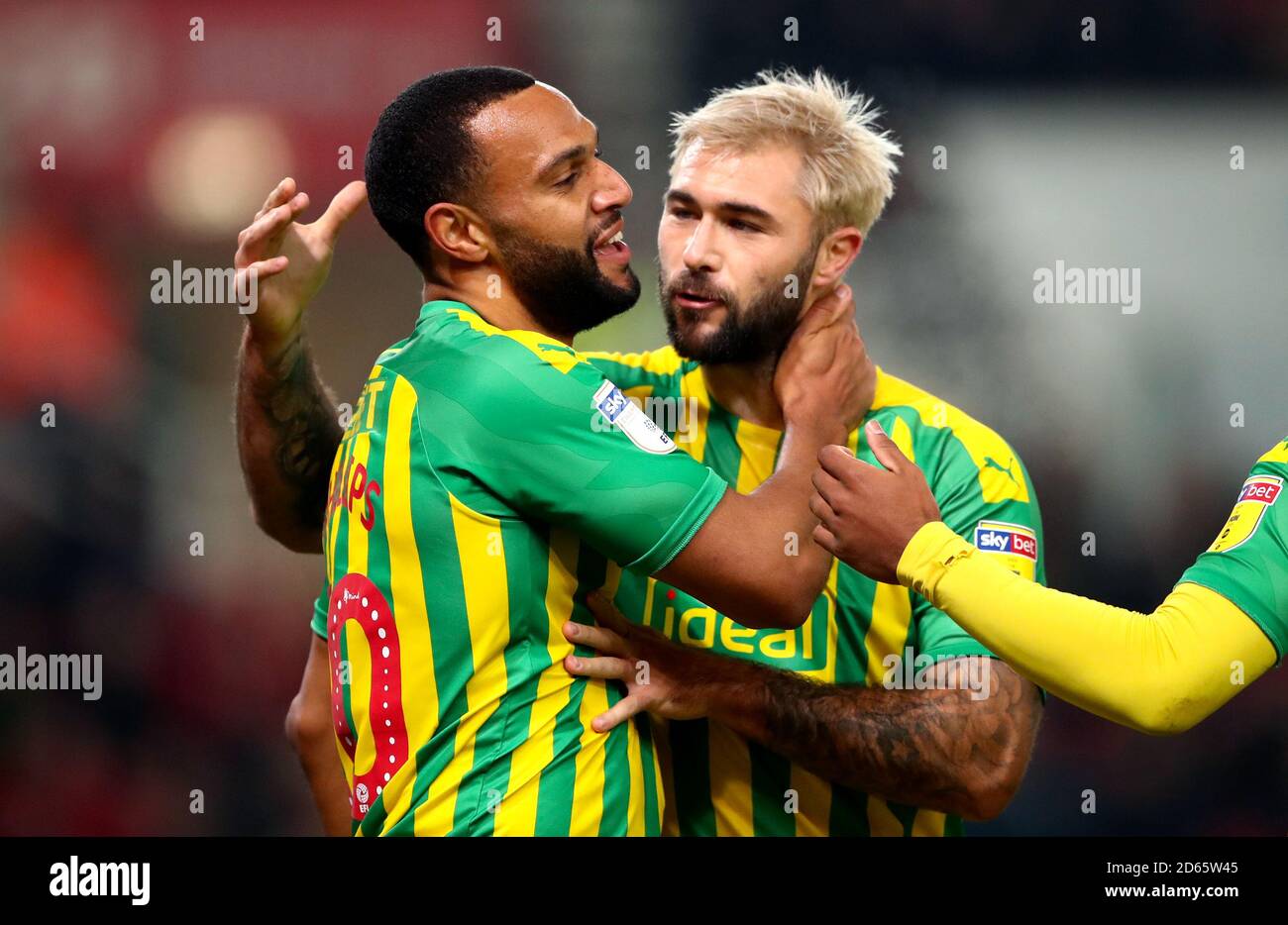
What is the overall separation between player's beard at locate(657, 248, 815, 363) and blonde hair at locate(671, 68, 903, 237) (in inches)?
9.8

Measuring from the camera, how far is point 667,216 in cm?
293

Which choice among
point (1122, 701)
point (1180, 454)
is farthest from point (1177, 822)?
point (1122, 701)

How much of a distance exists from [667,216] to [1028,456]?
2.77m

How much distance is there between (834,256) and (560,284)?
2.65 ft

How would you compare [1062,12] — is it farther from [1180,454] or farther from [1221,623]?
[1221,623]

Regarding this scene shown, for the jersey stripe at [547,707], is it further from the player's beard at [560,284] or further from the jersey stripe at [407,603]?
the player's beard at [560,284]

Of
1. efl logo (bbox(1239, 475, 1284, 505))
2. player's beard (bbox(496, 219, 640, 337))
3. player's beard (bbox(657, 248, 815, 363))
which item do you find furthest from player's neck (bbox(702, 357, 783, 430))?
efl logo (bbox(1239, 475, 1284, 505))

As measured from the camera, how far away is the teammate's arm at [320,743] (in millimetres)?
3250

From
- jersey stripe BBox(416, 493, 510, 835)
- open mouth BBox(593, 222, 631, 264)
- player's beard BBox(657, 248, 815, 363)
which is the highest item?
open mouth BBox(593, 222, 631, 264)

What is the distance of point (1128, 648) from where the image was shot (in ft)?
6.53

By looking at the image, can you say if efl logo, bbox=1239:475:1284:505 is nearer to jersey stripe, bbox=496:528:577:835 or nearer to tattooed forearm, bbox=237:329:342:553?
jersey stripe, bbox=496:528:577:835

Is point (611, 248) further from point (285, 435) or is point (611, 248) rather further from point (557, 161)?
point (285, 435)

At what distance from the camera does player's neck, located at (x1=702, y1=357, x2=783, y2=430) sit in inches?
110

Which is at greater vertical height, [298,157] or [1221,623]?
[298,157]
